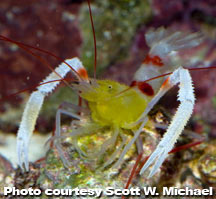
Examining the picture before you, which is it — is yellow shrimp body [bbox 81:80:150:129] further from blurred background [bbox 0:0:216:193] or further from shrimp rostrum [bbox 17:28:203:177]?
blurred background [bbox 0:0:216:193]

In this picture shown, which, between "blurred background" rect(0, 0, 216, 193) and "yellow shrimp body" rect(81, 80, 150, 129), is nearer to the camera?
"yellow shrimp body" rect(81, 80, 150, 129)

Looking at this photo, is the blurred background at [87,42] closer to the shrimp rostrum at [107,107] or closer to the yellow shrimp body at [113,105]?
the shrimp rostrum at [107,107]

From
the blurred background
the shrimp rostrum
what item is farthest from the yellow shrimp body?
the blurred background

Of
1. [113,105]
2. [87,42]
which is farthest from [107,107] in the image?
[87,42]

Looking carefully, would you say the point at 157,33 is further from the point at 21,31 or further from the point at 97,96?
the point at 21,31

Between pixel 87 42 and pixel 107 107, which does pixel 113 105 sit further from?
pixel 87 42

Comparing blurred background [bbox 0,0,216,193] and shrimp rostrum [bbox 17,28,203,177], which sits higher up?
blurred background [bbox 0,0,216,193]
